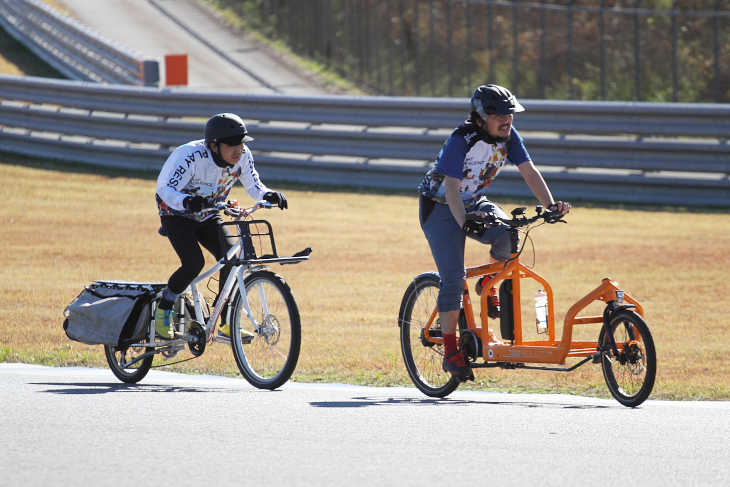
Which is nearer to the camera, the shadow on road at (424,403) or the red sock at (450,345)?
the shadow on road at (424,403)

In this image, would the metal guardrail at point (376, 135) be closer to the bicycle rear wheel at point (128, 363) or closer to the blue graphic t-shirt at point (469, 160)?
the blue graphic t-shirt at point (469, 160)

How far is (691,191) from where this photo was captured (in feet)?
53.5

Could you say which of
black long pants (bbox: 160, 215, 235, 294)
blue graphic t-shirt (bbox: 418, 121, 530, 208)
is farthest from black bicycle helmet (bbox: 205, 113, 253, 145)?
blue graphic t-shirt (bbox: 418, 121, 530, 208)

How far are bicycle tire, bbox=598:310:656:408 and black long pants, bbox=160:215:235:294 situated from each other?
8.65 ft

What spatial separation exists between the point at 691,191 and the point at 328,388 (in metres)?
10.5

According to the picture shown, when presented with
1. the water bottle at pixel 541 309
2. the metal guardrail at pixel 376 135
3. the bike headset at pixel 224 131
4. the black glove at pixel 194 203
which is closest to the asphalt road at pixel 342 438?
the water bottle at pixel 541 309

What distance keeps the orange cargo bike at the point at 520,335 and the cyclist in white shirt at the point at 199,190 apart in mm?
1220

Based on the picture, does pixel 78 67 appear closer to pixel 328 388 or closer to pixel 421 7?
pixel 421 7

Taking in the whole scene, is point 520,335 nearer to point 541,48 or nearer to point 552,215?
point 552,215

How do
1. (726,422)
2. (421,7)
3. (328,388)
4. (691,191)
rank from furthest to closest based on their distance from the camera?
(421,7) → (691,191) → (328,388) → (726,422)

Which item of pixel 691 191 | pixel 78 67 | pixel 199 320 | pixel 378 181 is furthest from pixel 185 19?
pixel 199 320

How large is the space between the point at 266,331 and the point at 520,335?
162cm

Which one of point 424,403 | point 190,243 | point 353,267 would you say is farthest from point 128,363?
point 353,267

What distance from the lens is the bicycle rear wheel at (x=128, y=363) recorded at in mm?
7676
